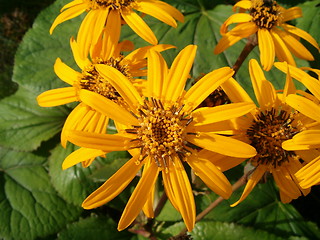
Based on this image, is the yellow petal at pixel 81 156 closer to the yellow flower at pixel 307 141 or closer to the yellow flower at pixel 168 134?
the yellow flower at pixel 168 134

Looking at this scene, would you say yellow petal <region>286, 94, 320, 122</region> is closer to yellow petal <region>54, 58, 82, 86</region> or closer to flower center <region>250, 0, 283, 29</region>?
flower center <region>250, 0, 283, 29</region>

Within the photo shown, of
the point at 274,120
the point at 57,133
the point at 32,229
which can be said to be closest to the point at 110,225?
the point at 32,229

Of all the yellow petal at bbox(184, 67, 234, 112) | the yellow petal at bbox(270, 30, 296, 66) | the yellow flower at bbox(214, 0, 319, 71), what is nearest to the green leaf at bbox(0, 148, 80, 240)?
the yellow petal at bbox(184, 67, 234, 112)

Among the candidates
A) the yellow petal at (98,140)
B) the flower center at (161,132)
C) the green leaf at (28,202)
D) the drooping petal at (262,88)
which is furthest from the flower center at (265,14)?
the green leaf at (28,202)

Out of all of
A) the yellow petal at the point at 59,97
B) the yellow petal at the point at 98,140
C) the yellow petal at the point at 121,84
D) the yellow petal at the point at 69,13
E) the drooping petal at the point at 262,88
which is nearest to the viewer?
the yellow petal at the point at 98,140

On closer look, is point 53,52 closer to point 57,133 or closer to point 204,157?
point 57,133

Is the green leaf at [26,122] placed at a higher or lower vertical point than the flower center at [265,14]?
lower
